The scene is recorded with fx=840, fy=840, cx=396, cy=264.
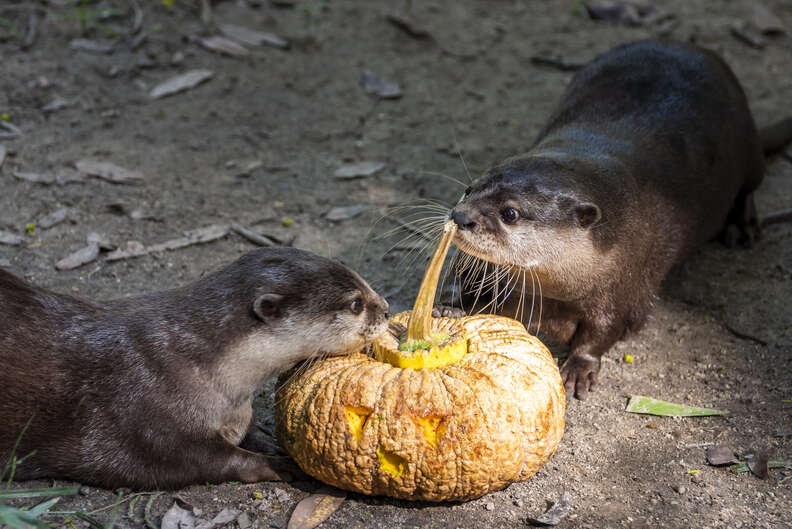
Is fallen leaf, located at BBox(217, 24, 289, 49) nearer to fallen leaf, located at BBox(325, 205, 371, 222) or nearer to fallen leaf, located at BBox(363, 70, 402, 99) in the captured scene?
fallen leaf, located at BBox(363, 70, 402, 99)

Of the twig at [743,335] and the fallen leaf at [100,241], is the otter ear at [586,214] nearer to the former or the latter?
the twig at [743,335]

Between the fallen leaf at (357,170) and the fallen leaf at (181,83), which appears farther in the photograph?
the fallen leaf at (181,83)

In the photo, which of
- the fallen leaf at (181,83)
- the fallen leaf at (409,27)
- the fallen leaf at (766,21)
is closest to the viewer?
the fallen leaf at (181,83)

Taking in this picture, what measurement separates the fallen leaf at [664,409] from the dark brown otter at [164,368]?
3.63ft

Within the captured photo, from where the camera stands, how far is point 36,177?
446 cm

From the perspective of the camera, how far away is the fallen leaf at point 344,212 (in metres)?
4.44

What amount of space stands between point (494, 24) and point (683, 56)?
8.67 feet

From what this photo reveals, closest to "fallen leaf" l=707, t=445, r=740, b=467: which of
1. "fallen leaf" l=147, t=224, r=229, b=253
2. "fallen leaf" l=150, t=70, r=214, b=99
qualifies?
"fallen leaf" l=147, t=224, r=229, b=253

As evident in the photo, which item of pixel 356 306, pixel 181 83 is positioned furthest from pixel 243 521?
pixel 181 83

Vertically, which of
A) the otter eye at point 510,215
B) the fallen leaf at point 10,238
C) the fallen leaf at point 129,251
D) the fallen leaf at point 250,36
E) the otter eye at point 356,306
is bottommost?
the fallen leaf at point 10,238

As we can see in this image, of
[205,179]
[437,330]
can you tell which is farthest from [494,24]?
[437,330]

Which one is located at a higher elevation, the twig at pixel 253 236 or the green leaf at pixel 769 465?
the green leaf at pixel 769 465

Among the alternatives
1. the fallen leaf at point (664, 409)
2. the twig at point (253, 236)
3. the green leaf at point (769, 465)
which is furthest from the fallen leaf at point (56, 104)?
the green leaf at point (769, 465)

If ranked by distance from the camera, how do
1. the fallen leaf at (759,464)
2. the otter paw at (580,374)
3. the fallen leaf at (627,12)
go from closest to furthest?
the fallen leaf at (759,464), the otter paw at (580,374), the fallen leaf at (627,12)
